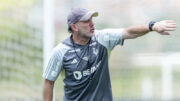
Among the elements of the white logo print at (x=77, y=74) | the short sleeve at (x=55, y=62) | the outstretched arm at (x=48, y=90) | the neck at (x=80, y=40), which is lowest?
the outstretched arm at (x=48, y=90)

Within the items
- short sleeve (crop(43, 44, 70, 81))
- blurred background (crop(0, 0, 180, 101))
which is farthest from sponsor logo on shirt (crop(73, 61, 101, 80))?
blurred background (crop(0, 0, 180, 101))

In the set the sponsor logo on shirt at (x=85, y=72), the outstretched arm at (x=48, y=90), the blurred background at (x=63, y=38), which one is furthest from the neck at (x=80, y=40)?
the blurred background at (x=63, y=38)

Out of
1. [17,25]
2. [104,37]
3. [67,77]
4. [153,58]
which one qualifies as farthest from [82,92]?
[153,58]

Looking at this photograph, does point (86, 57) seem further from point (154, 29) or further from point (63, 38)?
point (63, 38)

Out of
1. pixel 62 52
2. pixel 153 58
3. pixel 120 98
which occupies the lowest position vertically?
pixel 120 98

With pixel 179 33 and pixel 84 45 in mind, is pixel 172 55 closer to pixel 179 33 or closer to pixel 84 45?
pixel 179 33

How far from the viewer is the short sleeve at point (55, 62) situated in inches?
231

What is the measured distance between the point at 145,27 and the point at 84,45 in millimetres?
710

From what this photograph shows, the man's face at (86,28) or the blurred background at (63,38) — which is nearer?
the man's face at (86,28)

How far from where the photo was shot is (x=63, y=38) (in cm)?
947

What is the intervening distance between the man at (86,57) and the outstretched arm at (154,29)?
0.02 m

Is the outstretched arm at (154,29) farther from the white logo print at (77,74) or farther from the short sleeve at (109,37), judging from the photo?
the white logo print at (77,74)

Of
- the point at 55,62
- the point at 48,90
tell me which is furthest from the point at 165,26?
the point at 48,90

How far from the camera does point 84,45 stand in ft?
19.2
